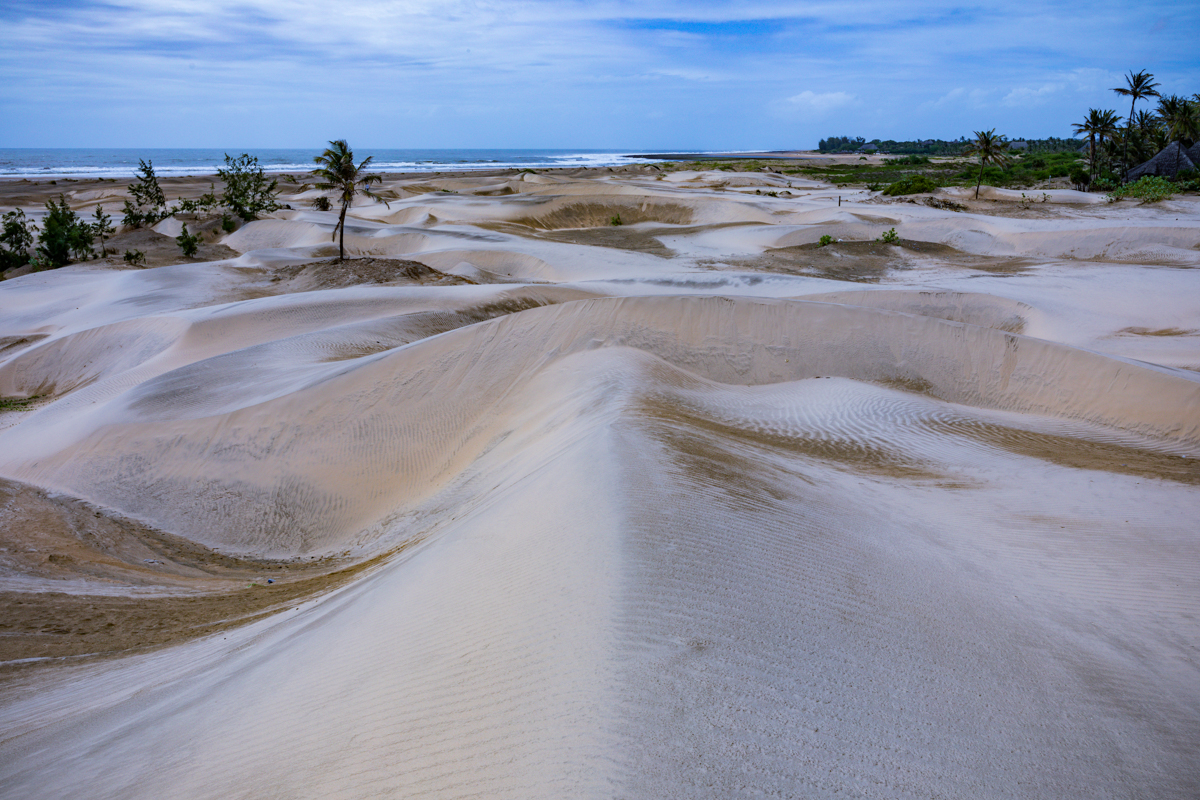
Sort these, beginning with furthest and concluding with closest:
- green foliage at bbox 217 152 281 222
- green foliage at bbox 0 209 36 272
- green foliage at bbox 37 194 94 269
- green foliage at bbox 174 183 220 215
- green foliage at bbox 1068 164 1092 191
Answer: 1. green foliage at bbox 1068 164 1092 191
2. green foliage at bbox 174 183 220 215
3. green foliage at bbox 217 152 281 222
4. green foliage at bbox 0 209 36 272
5. green foliage at bbox 37 194 94 269

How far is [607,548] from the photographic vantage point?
470 centimetres

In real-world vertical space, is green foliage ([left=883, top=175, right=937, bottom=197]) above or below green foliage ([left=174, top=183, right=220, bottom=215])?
above

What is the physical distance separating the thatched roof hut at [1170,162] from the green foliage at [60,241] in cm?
6211

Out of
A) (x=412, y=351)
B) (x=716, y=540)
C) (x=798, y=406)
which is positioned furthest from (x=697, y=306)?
(x=716, y=540)

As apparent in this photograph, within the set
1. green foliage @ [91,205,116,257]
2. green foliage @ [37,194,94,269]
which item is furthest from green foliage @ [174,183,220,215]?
green foliage @ [37,194,94,269]

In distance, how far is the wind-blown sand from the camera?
3.41 metres

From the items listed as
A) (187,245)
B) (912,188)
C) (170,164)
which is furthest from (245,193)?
(170,164)

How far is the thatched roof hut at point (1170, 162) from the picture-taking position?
149 feet

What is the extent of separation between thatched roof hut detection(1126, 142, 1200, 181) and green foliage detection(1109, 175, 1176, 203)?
8.70 metres

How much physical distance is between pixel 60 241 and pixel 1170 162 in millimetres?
63613

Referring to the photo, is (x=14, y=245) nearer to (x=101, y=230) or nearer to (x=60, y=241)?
(x=60, y=241)

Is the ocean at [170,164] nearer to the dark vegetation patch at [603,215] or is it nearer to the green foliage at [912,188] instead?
the dark vegetation patch at [603,215]

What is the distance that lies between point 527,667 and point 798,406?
8.30 metres

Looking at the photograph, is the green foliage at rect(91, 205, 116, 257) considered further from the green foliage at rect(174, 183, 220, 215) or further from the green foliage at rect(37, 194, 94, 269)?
the green foliage at rect(174, 183, 220, 215)
